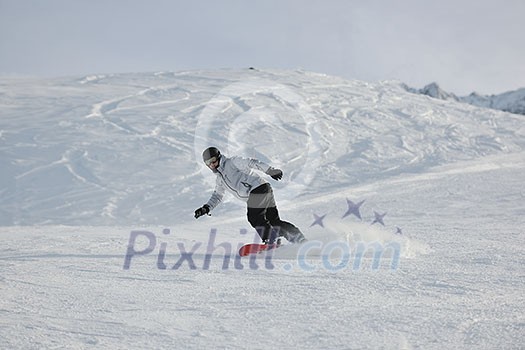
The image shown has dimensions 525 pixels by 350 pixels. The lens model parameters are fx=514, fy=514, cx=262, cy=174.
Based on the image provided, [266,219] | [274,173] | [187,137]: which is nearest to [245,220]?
[266,219]

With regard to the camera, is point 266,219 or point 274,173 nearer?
point 274,173

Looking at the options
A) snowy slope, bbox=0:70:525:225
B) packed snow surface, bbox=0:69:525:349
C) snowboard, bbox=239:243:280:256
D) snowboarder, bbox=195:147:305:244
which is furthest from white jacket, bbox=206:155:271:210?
snowy slope, bbox=0:70:525:225

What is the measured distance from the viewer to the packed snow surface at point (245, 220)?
277 centimetres

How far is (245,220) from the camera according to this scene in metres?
9.92

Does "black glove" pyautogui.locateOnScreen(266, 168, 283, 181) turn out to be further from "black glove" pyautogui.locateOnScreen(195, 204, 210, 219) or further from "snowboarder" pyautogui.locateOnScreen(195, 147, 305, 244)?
"black glove" pyautogui.locateOnScreen(195, 204, 210, 219)

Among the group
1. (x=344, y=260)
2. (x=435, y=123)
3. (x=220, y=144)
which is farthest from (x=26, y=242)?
(x=435, y=123)

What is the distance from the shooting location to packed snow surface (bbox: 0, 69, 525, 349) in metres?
2.77

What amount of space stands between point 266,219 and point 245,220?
422 centimetres

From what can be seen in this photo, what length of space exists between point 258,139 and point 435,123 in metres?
8.22

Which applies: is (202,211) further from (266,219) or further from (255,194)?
(266,219)

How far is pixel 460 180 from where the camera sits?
12742 mm

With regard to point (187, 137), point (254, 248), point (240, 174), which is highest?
point (240, 174)

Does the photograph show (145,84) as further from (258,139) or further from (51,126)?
(258,139)

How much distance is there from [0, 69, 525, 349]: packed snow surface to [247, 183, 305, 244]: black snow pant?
0.96ft
